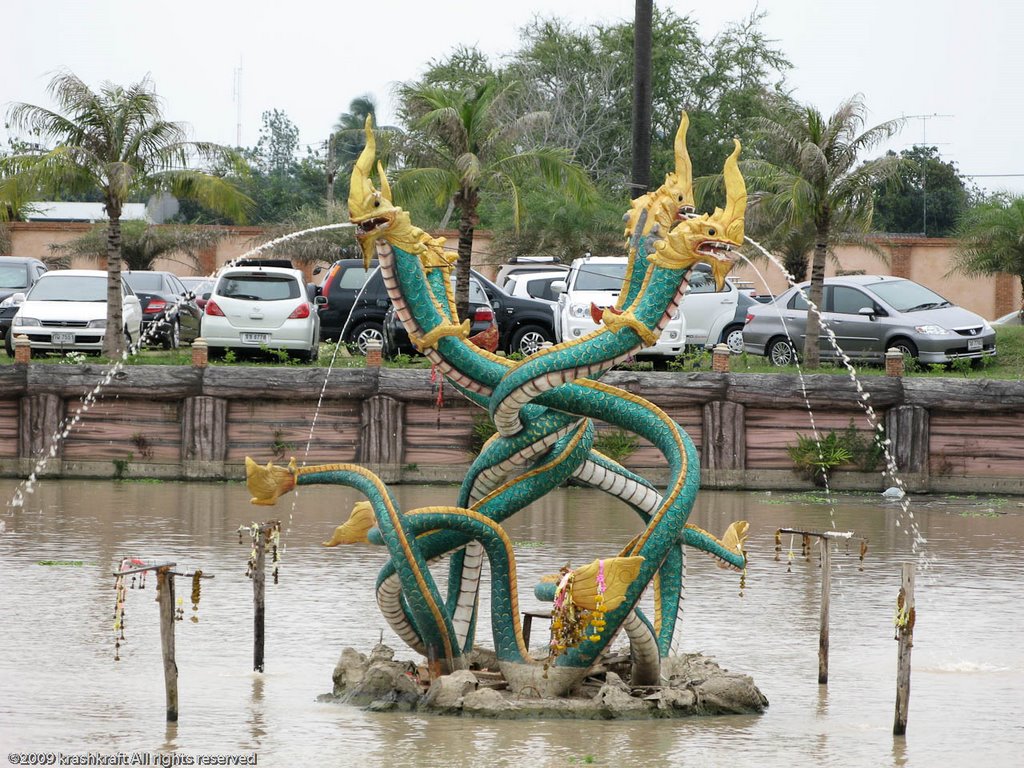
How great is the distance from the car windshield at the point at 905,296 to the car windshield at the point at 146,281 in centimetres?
1408

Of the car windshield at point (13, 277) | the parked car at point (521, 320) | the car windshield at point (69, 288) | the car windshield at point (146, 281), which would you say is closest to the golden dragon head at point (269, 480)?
the parked car at point (521, 320)

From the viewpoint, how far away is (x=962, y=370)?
26.2m

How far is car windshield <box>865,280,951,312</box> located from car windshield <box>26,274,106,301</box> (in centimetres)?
1251

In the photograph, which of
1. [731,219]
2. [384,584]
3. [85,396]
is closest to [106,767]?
[384,584]

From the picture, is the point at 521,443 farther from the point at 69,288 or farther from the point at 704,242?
the point at 69,288

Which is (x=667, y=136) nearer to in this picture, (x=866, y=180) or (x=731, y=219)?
(x=866, y=180)

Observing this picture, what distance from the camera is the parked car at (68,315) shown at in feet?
85.4

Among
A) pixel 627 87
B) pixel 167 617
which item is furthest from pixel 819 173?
pixel 627 87

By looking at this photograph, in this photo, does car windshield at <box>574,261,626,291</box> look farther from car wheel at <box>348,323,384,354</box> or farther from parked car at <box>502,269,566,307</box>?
car wheel at <box>348,323,384,354</box>

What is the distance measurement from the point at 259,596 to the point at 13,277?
73.0 ft

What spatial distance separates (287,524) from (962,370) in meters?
11.7

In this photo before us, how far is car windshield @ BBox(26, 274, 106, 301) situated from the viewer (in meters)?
27.2

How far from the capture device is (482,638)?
537 inches

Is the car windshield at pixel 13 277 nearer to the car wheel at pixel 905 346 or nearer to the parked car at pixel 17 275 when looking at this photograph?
the parked car at pixel 17 275
